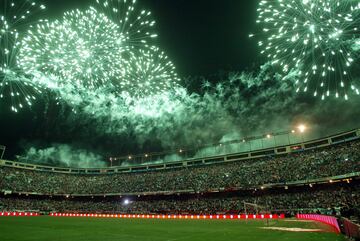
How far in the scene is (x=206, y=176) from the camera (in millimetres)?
58938

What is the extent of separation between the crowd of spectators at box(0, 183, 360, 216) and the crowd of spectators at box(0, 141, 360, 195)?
2434 mm

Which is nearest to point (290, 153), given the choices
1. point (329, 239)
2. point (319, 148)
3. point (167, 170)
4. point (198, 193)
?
point (319, 148)

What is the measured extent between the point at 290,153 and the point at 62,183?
193 feet

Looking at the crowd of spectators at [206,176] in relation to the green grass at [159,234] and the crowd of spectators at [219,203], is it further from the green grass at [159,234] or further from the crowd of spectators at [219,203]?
the green grass at [159,234]

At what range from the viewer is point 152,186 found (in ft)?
208

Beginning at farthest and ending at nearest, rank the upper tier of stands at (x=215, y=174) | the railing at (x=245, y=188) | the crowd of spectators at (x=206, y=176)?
the upper tier of stands at (x=215, y=174) < the crowd of spectators at (x=206, y=176) < the railing at (x=245, y=188)

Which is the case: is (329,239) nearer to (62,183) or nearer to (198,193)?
(198,193)

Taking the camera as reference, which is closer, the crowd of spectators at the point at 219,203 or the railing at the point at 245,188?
the crowd of spectators at the point at 219,203

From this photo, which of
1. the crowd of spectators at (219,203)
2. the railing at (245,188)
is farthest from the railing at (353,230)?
the railing at (245,188)

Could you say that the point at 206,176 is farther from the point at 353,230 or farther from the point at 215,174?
the point at 353,230

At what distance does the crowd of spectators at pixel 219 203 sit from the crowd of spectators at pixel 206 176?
243cm

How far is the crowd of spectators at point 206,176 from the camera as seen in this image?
146 ft

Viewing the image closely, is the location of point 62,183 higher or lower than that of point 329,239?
higher

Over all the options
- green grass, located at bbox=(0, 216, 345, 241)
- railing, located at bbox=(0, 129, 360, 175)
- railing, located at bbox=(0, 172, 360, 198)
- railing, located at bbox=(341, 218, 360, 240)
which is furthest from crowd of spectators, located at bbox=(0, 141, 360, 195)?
railing, located at bbox=(341, 218, 360, 240)
